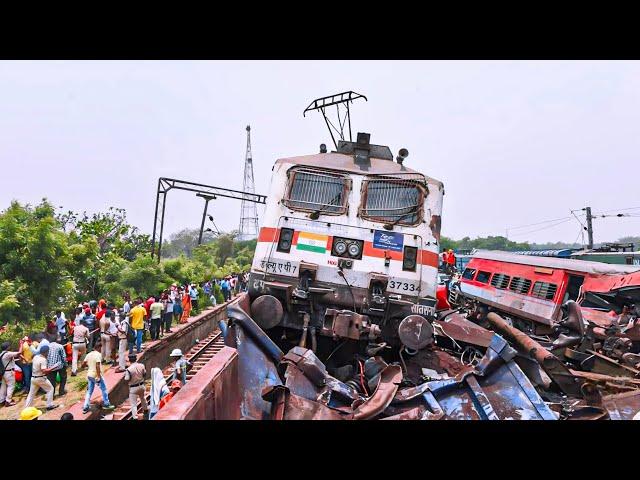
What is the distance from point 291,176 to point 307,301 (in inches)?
86.4

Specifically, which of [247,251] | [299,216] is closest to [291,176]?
[299,216]

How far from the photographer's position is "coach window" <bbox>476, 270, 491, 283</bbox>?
1822 cm

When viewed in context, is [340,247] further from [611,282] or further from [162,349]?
[162,349]

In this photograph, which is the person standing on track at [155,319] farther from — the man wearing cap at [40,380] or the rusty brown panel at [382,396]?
the rusty brown panel at [382,396]

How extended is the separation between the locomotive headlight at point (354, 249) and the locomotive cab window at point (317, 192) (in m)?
0.62

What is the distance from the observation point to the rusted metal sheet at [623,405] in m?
6.00

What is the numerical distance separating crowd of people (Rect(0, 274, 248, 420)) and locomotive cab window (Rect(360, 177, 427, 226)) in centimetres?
412

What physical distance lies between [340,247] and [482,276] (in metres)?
12.5

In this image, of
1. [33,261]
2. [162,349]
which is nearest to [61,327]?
[33,261]

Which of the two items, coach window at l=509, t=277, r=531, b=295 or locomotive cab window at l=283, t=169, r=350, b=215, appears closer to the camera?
locomotive cab window at l=283, t=169, r=350, b=215

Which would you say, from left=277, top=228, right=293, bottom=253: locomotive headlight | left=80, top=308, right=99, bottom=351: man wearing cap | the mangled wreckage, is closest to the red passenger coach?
the mangled wreckage

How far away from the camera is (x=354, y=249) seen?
Answer: 7789 millimetres

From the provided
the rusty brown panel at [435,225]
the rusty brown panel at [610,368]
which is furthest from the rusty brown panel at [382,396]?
the rusty brown panel at [610,368]

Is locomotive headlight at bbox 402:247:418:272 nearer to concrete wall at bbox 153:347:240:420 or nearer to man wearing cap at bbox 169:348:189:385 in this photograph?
concrete wall at bbox 153:347:240:420
